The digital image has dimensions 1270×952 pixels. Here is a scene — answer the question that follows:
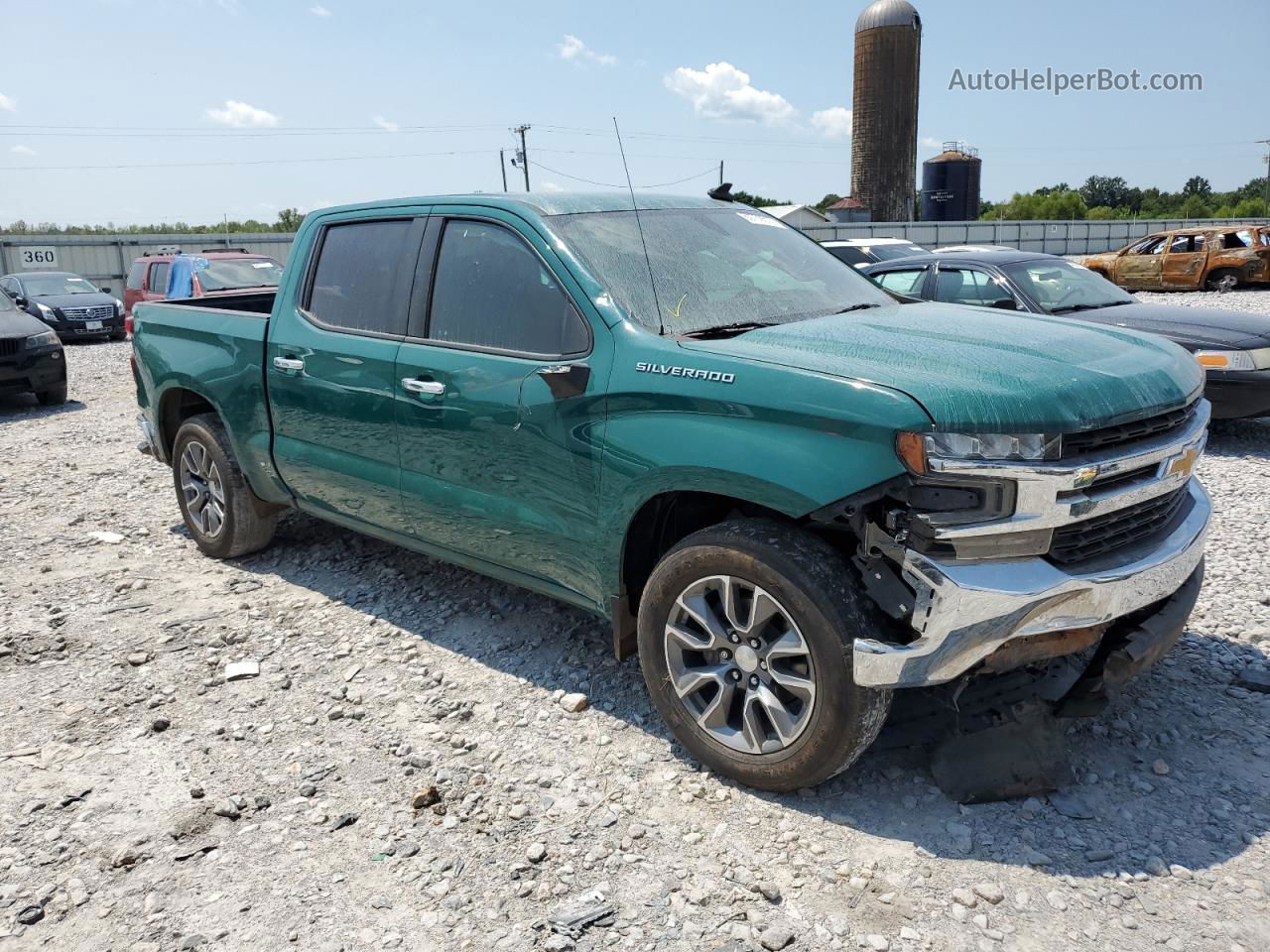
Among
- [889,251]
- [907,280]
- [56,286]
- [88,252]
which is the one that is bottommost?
[907,280]

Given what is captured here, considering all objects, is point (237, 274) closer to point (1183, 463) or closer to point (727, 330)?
point (727, 330)

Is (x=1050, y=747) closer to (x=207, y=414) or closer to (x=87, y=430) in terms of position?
(x=207, y=414)

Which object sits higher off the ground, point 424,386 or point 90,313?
point 424,386

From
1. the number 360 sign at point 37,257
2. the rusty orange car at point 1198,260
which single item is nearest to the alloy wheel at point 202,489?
the rusty orange car at point 1198,260

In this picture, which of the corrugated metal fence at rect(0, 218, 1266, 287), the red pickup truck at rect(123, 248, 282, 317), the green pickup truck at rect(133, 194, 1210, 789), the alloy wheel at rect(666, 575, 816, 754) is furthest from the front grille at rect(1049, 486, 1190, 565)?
the corrugated metal fence at rect(0, 218, 1266, 287)

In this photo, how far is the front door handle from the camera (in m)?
4.02

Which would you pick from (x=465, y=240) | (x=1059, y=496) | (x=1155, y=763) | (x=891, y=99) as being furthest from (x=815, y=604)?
(x=891, y=99)

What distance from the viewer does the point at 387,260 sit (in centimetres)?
447

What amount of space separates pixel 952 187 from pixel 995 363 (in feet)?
201

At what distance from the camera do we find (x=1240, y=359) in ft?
23.6

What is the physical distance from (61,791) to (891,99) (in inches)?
2012

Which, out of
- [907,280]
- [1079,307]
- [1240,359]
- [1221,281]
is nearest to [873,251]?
[1221,281]

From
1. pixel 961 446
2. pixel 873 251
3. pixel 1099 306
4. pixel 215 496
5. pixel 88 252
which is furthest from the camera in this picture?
pixel 88 252

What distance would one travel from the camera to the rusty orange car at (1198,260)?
21.8 meters
